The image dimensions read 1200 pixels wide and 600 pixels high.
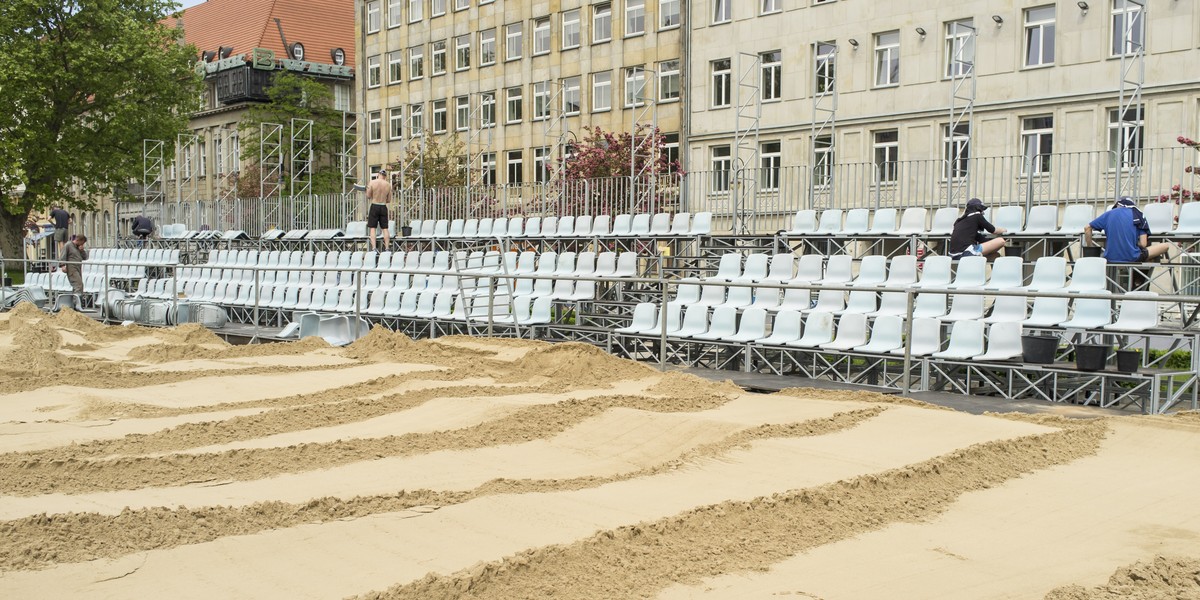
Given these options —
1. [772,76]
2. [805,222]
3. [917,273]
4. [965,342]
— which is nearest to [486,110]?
[772,76]

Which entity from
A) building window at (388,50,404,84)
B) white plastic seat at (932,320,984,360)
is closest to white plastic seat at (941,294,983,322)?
white plastic seat at (932,320,984,360)

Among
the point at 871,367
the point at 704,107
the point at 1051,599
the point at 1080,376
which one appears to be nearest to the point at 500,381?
the point at 871,367

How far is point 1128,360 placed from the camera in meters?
11.9

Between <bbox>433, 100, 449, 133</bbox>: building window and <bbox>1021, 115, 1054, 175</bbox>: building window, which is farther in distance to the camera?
<bbox>433, 100, 449, 133</bbox>: building window

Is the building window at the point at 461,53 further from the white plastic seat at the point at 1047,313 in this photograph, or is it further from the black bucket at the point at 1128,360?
the black bucket at the point at 1128,360

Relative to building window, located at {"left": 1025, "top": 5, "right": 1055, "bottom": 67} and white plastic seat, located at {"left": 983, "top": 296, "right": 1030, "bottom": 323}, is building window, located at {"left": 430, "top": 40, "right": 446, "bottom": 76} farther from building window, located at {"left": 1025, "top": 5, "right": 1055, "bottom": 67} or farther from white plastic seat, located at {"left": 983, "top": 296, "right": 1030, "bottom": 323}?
white plastic seat, located at {"left": 983, "top": 296, "right": 1030, "bottom": 323}

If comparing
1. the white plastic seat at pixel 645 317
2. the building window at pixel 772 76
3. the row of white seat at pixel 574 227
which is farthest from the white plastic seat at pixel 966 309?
the building window at pixel 772 76

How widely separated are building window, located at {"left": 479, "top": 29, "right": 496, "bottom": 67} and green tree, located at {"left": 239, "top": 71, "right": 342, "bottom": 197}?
13215 millimetres

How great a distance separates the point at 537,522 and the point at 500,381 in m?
6.95

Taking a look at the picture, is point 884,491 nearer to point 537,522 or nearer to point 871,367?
point 537,522

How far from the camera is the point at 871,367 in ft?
45.8

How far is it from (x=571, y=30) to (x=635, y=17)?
4029 millimetres

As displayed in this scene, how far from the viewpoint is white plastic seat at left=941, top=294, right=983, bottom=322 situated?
13578 mm

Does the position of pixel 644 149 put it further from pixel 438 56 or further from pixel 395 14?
pixel 395 14
